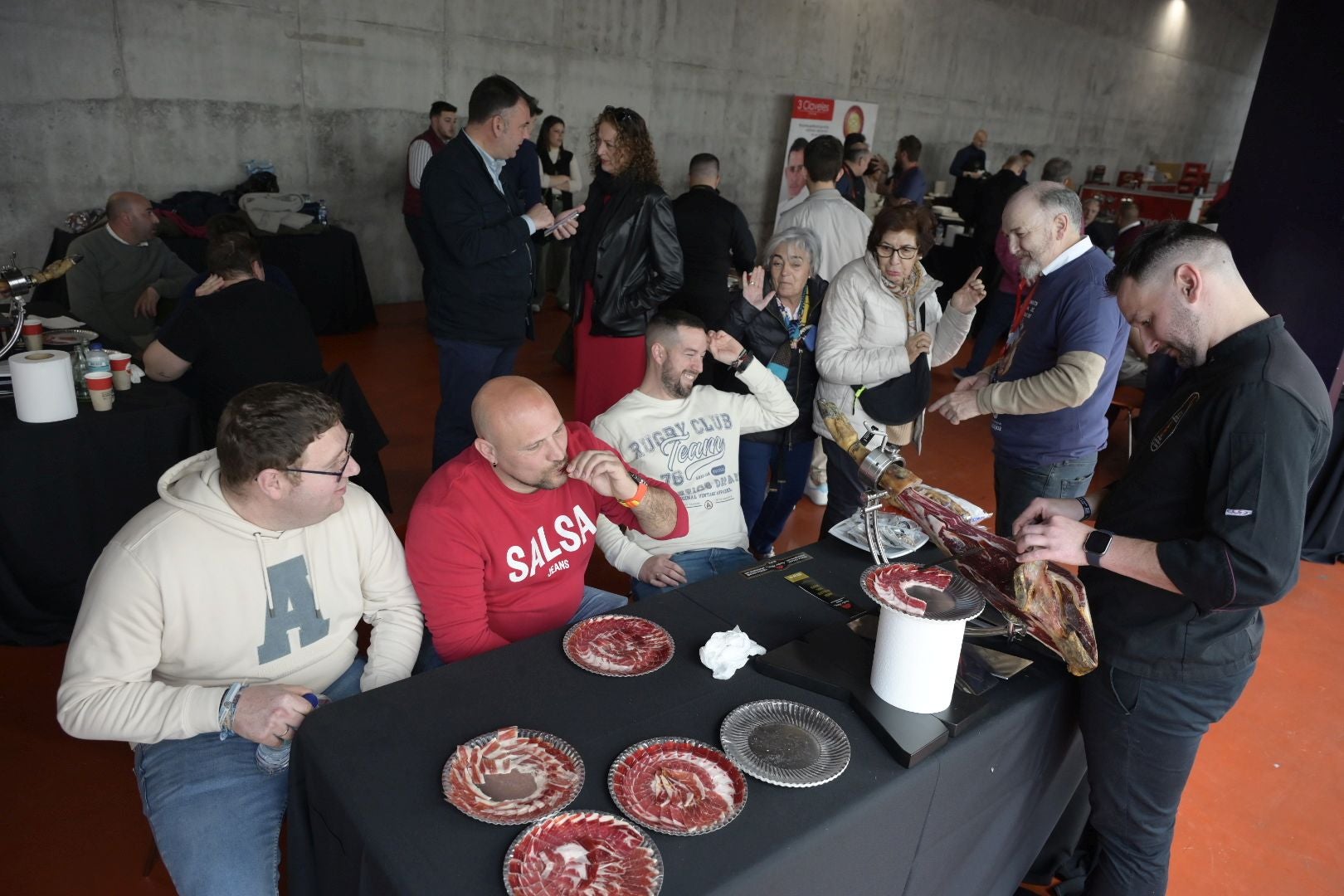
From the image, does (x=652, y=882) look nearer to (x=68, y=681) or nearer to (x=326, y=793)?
(x=326, y=793)

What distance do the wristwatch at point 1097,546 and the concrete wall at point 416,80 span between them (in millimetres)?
6383

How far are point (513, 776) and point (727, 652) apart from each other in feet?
1.61

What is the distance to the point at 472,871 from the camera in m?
1.17

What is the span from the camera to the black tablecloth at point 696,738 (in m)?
1.23

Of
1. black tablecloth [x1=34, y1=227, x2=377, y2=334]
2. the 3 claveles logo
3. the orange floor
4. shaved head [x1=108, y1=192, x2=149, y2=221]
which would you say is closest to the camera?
the orange floor

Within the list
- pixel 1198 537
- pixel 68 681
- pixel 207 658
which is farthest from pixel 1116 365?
pixel 68 681

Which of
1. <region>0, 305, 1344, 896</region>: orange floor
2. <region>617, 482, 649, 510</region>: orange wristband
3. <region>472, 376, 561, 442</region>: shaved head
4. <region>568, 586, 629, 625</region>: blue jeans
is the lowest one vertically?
<region>0, 305, 1344, 896</region>: orange floor

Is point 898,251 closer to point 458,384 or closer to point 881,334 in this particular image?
point 881,334

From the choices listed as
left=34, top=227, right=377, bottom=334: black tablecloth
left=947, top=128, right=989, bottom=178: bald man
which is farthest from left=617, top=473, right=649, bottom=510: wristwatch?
left=947, top=128, right=989, bottom=178: bald man

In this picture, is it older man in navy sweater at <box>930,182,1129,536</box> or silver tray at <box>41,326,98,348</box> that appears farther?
silver tray at <box>41,326,98,348</box>

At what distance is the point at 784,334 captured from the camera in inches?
119

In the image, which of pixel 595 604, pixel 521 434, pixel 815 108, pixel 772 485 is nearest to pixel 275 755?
pixel 521 434

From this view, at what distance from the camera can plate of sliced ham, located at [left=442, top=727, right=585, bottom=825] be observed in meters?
1.27

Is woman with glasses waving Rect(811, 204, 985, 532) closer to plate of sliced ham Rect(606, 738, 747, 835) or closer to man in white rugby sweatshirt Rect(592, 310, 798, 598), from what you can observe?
man in white rugby sweatshirt Rect(592, 310, 798, 598)
